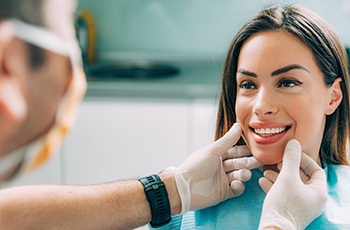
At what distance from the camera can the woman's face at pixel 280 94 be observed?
1.48m

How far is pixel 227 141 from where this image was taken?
1.56m

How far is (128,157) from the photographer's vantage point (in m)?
2.79

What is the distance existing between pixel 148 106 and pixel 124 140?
0.66 feet

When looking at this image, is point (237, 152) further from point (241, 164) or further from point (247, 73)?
point (247, 73)

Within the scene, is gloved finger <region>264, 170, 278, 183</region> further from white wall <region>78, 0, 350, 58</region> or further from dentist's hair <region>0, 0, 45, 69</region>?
white wall <region>78, 0, 350, 58</region>

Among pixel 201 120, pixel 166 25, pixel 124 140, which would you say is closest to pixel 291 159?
pixel 201 120

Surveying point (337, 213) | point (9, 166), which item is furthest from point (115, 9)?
point (9, 166)

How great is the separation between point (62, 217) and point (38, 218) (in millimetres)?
59

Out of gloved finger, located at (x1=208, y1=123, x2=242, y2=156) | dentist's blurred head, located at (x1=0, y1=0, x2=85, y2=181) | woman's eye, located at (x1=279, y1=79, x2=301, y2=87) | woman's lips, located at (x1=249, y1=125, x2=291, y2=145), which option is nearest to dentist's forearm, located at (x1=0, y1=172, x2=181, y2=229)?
gloved finger, located at (x1=208, y1=123, x2=242, y2=156)

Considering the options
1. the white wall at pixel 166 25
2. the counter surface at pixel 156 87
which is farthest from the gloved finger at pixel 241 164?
the white wall at pixel 166 25

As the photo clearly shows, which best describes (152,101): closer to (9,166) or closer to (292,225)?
(292,225)

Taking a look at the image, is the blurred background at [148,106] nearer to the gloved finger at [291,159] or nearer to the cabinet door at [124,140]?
the cabinet door at [124,140]

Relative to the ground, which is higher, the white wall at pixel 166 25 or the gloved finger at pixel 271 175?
the white wall at pixel 166 25

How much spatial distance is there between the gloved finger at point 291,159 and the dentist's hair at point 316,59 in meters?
0.21
